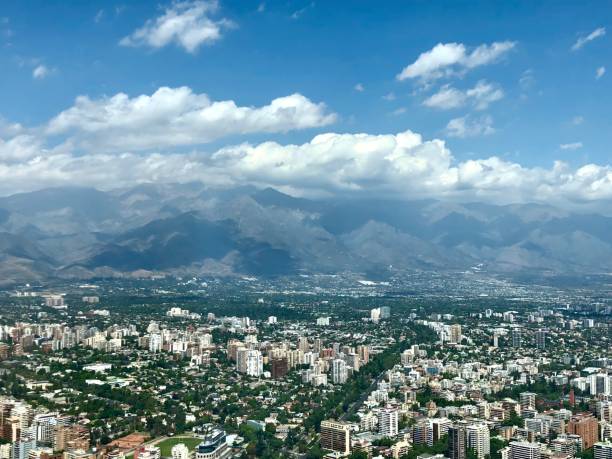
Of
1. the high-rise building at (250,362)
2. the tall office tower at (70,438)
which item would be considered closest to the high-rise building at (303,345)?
the high-rise building at (250,362)

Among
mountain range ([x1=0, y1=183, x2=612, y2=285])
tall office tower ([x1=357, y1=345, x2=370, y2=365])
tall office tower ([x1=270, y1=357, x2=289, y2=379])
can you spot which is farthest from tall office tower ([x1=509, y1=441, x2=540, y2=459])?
mountain range ([x1=0, y1=183, x2=612, y2=285])

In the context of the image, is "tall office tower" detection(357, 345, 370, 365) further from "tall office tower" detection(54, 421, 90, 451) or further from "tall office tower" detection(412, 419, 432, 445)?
"tall office tower" detection(54, 421, 90, 451)

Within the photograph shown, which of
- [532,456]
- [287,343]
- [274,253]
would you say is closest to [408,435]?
[532,456]

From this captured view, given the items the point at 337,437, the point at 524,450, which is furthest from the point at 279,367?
the point at 524,450

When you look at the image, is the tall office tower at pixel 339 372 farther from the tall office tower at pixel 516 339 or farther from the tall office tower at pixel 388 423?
the tall office tower at pixel 516 339

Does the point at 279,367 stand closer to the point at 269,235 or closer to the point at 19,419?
the point at 19,419
